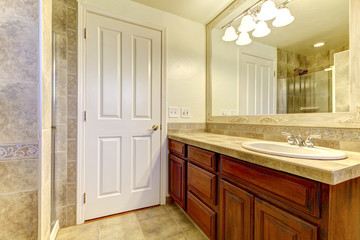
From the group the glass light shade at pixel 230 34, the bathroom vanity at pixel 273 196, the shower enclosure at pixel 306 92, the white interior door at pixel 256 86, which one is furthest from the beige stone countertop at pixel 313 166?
the glass light shade at pixel 230 34

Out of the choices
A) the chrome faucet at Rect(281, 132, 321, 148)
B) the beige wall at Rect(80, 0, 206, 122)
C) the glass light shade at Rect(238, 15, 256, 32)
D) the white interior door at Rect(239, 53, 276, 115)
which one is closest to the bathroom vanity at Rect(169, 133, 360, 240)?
the chrome faucet at Rect(281, 132, 321, 148)

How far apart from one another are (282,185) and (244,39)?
1.50 meters

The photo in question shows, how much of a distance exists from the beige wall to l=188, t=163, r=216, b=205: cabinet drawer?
75 cm

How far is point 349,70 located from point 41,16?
6.12ft

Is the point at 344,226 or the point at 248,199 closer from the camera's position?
the point at 344,226

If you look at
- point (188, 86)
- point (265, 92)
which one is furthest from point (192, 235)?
point (188, 86)

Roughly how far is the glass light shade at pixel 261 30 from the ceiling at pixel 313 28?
59mm

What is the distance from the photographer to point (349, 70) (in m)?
0.92

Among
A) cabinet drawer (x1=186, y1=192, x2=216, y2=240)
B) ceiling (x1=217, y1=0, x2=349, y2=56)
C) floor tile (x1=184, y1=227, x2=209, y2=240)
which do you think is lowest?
floor tile (x1=184, y1=227, x2=209, y2=240)

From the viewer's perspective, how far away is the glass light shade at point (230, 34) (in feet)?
5.72

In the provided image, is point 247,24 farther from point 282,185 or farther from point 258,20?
point 282,185

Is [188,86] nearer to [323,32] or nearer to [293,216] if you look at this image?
[323,32]

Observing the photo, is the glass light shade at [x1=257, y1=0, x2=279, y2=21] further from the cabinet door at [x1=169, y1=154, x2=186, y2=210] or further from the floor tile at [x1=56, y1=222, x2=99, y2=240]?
the floor tile at [x1=56, y1=222, x2=99, y2=240]

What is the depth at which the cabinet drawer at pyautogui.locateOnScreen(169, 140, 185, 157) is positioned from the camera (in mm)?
1549
